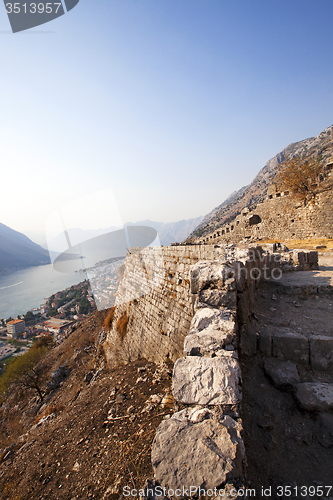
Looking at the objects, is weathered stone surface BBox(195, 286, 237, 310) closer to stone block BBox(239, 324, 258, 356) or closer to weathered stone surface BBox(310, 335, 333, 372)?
stone block BBox(239, 324, 258, 356)

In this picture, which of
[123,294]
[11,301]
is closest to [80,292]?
[11,301]

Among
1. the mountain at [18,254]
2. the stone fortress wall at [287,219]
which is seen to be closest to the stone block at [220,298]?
the stone fortress wall at [287,219]

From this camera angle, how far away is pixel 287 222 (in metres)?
16.0

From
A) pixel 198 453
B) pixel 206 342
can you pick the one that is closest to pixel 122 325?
pixel 206 342

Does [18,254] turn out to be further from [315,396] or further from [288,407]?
[315,396]

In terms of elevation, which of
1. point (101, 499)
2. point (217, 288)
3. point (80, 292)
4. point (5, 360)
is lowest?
point (5, 360)

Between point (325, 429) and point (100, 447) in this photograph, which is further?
point (100, 447)

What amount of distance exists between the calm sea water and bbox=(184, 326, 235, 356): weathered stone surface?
4545cm

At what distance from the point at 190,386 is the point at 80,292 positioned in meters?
40.5

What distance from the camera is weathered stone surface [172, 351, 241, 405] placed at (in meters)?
1.72

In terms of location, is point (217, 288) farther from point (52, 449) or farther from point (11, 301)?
point (11, 301)

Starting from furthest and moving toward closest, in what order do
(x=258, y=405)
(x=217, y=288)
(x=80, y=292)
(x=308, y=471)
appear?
(x=80, y=292) → (x=217, y=288) → (x=258, y=405) → (x=308, y=471)

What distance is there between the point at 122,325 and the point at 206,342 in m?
7.41

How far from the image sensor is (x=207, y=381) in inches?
71.8
